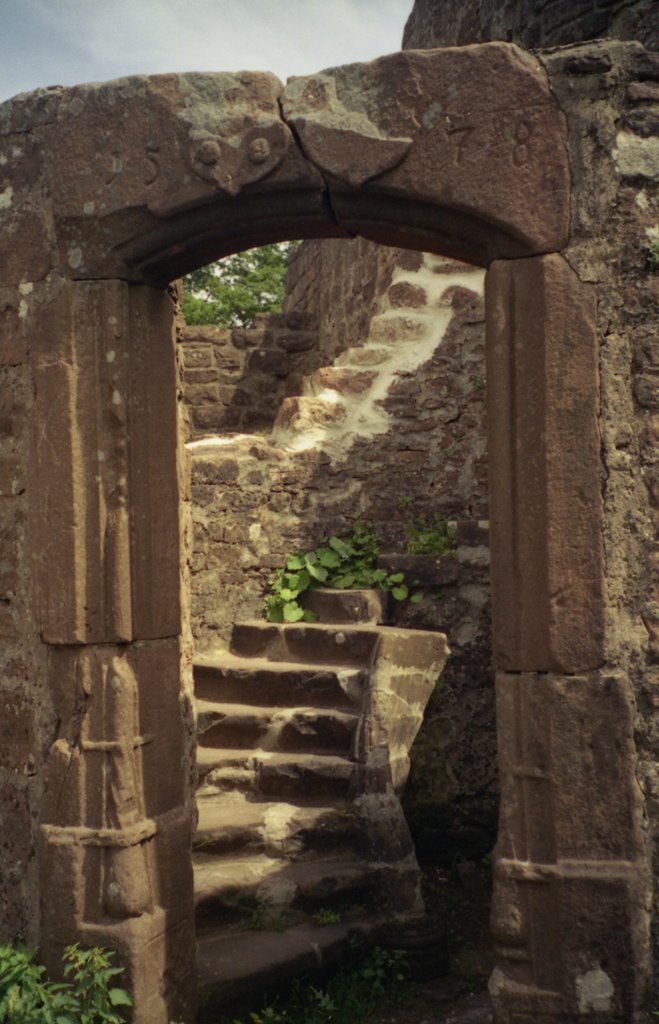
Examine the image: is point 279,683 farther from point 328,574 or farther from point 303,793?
point 328,574

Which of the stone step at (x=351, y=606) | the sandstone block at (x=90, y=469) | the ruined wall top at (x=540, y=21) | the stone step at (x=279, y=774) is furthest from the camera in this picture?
the stone step at (x=351, y=606)

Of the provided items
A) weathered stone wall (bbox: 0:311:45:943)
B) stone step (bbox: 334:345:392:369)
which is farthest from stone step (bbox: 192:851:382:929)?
stone step (bbox: 334:345:392:369)

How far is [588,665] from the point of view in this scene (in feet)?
9.96

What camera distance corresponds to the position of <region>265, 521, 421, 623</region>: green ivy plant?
6.12 meters

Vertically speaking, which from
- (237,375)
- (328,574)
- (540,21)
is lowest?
(328,574)

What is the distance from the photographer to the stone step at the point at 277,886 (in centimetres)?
437

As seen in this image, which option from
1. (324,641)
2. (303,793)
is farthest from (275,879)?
(324,641)

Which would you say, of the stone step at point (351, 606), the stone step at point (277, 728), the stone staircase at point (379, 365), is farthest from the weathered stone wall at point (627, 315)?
the stone staircase at point (379, 365)

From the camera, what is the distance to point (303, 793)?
16.4ft

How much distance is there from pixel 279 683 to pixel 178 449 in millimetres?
2174

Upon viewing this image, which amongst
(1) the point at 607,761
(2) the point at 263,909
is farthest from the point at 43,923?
(1) the point at 607,761

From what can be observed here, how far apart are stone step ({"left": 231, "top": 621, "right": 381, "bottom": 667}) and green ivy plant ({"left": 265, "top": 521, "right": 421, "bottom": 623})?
0.18m

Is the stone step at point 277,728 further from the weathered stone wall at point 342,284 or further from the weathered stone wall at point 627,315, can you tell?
the weathered stone wall at point 342,284

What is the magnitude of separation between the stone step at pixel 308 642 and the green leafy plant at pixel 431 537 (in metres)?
0.75
